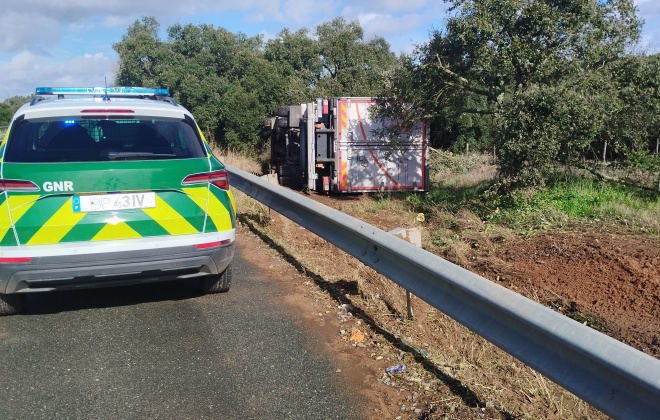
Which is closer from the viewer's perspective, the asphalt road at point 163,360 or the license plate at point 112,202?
the asphalt road at point 163,360

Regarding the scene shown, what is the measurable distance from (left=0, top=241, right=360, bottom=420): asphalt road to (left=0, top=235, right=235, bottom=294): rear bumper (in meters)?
0.40

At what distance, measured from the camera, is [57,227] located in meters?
4.32

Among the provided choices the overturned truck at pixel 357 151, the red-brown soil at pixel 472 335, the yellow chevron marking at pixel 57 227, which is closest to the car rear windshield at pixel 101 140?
the yellow chevron marking at pixel 57 227

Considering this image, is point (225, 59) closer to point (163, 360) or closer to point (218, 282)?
point (218, 282)

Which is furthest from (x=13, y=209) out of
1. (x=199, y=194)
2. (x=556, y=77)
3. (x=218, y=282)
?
(x=556, y=77)

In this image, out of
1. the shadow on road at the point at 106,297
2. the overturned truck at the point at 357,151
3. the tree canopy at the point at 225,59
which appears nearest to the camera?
the shadow on road at the point at 106,297

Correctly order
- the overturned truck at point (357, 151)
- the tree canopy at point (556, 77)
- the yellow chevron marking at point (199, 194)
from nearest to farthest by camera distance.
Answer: the yellow chevron marking at point (199, 194) → the tree canopy at point (556, 77) → the overturned truck at point (357, 151)

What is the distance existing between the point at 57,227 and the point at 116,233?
40cm

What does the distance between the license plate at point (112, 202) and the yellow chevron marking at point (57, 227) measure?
5cm

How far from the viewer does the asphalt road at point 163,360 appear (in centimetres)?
347

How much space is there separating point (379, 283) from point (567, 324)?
9.77 ft

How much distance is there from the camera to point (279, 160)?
1733cm

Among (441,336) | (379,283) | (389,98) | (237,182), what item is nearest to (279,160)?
(389,98)

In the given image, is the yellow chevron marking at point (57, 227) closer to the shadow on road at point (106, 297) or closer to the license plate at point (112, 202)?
the license plate at point (112, 202)
